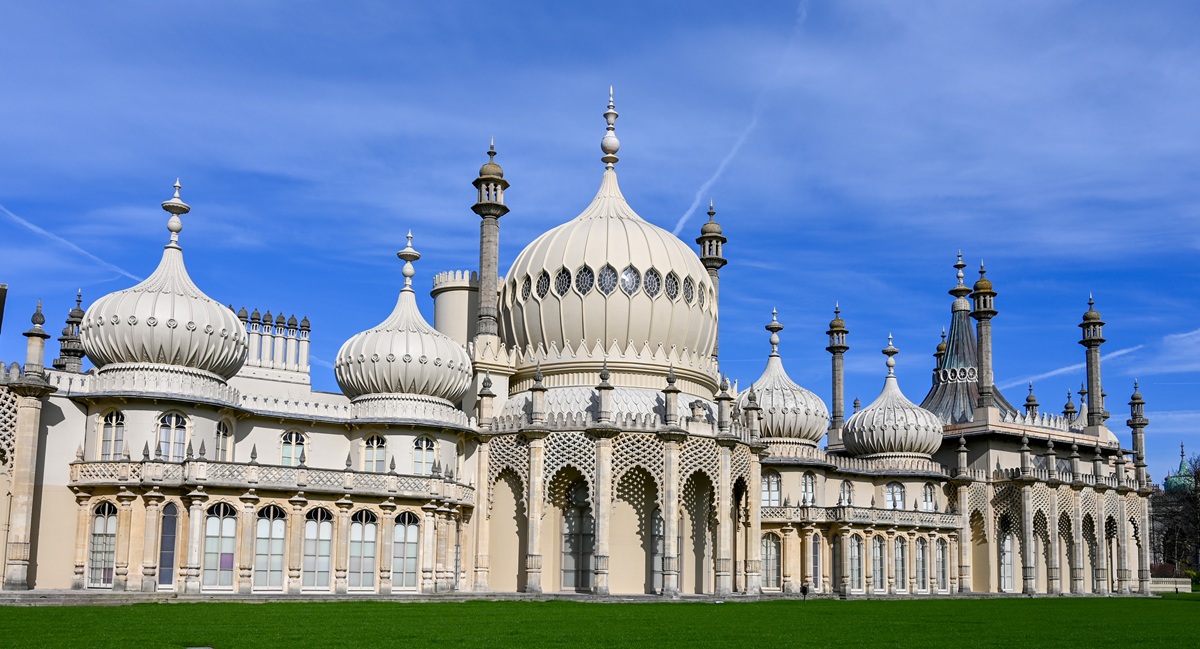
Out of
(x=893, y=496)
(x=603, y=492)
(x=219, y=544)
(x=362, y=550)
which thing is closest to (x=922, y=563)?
(x=893, y=496)

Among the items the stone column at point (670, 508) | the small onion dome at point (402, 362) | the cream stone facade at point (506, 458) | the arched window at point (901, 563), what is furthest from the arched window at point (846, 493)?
the small onion dome at point (402, 362)

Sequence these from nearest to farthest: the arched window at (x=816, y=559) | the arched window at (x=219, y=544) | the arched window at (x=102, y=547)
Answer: the arched window at (x=102, y=547)
the arched window at (x=219, y=544)
the arched window at (x=816, y=559)

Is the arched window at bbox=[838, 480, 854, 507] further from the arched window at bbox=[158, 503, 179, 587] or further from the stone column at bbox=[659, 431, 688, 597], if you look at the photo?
the arched window at bbox=[158, 503, 179, 587]

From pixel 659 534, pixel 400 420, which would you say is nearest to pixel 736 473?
pixel 659 534

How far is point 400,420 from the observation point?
4034 cm

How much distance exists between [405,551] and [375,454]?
11.7 feet

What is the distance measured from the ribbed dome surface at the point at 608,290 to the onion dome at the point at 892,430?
12152mm

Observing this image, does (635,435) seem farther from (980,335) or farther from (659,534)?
(980,335)

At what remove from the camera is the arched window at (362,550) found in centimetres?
3769

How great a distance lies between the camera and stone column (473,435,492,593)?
140 feet

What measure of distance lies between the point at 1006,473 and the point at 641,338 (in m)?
21.9

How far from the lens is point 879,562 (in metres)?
53.2

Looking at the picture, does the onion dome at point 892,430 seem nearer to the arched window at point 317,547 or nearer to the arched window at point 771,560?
the arched window at point 771,560

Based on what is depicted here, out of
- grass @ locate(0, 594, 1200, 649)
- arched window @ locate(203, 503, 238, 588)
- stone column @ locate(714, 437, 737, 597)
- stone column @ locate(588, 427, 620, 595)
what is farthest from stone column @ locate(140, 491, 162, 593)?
stone column @ locate(714, 437, 737, 597)
